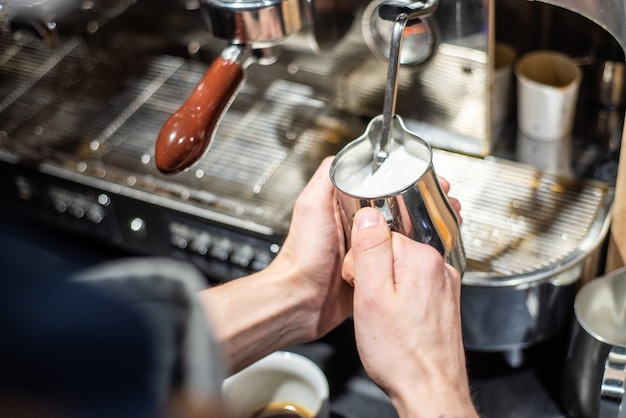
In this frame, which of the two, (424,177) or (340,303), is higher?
(424,177)

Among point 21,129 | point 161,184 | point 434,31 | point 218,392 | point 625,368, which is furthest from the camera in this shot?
point 21,129

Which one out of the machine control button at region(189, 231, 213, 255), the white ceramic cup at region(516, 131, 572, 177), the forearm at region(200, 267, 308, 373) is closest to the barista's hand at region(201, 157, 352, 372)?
the forearm at region(200, 267, 308, 373)

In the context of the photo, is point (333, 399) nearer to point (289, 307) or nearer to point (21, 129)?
point (289, 307)

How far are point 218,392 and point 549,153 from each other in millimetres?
847

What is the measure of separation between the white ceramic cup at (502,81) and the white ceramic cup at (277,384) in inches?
16.3

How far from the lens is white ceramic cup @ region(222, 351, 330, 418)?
976 mm

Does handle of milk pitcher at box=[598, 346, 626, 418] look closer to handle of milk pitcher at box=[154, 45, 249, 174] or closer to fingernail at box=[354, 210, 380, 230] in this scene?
fingernail at box=[354, 210, 380, 230]

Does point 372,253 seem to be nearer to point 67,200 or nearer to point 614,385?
point 614,385

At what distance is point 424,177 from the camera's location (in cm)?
76

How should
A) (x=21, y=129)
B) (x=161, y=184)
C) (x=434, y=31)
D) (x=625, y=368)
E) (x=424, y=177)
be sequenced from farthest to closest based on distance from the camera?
(x=21, y=129), (x=161, y=184), (x=434, y=31), (x=625, y=368), (x=424, y=177)

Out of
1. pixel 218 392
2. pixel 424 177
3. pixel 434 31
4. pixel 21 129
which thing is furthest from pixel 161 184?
pixel 218 392

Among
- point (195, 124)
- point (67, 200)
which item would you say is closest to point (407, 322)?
point (195, 124)

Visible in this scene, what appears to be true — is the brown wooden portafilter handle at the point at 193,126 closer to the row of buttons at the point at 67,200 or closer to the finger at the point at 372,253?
the finger at the point at 372,253

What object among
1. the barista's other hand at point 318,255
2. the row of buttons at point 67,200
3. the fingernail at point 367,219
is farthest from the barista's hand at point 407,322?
the row of buttons at point 67,200
